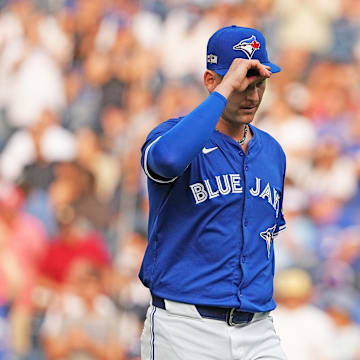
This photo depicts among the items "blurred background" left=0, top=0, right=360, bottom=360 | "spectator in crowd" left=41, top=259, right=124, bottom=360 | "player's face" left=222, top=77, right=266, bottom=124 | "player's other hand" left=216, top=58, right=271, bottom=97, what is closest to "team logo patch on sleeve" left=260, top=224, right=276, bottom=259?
"player's face" left=222, top=77, right=266, bottom=124

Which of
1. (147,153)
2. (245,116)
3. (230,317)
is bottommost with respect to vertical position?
(230,317)

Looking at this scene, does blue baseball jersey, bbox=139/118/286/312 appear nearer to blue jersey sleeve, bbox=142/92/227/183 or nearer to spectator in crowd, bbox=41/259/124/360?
blue jersey sleeve, bbox=142/92/227/183

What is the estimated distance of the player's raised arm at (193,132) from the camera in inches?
95.4

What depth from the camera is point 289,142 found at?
5.54 m

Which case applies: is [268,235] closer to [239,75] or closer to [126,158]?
[239,75]

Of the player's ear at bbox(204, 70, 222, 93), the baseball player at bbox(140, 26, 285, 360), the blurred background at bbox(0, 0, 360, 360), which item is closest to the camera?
the baseball player at bbox(140, 26, 285, 360)

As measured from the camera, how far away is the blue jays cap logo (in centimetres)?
266

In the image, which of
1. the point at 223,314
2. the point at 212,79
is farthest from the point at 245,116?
the point at 223,314

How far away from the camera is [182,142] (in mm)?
2424

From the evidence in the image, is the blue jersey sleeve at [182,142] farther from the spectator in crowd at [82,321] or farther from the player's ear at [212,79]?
the spectator in crowd at [82,321]

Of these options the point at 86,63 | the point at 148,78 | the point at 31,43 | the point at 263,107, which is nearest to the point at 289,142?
the point at 263,107

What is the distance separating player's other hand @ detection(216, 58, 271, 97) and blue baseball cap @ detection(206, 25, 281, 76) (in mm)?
96

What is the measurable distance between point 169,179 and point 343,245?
3099mm

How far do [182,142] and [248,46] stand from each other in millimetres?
441
